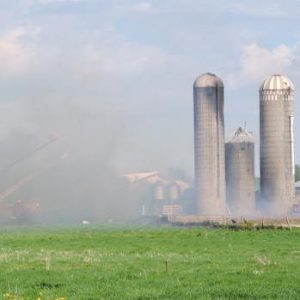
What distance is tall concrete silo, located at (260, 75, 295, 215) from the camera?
153125mm

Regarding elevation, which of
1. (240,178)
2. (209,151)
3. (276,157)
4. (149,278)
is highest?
(209,151)

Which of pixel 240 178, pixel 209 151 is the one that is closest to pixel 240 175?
pixel 240 178

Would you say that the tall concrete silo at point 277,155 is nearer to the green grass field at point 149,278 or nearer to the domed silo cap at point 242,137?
the domed silo cap at point 242,137

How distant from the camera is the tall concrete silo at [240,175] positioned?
155250 millimetres

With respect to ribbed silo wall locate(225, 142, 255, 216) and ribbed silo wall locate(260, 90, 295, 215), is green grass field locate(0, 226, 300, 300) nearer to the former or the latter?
ribbed silo wall locate(260, 90, 295, 215)

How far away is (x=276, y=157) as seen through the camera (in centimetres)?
15400

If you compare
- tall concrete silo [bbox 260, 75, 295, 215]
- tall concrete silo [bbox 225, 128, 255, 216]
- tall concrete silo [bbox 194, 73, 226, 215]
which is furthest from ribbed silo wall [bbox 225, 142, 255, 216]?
tall concrete silo [bbox 194, 73, 226, 215]

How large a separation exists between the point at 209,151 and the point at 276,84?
2012cm

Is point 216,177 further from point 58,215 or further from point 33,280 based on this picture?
point 33,280

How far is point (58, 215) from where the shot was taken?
178375 millimetres

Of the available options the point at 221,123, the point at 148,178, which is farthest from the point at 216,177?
the point at 148,178

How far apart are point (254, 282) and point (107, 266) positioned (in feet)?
25.3

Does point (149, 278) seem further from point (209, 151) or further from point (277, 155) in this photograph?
point (277, 155)

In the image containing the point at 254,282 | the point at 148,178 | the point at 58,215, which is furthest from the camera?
the point at 148,178
